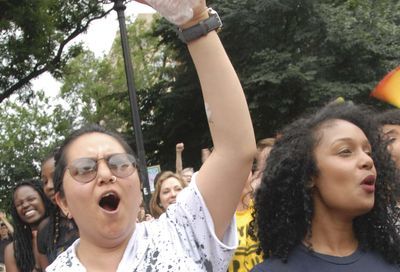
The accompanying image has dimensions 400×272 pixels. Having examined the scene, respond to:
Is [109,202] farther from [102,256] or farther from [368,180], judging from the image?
[368,180]

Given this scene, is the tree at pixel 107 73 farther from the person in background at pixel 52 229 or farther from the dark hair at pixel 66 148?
the dark hair at pixel 66 148

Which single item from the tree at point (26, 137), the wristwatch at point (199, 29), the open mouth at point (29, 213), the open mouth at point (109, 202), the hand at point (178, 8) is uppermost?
the hand at point (178, 8)

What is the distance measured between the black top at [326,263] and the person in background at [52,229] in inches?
70.6

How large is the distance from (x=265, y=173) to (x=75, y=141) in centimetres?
84

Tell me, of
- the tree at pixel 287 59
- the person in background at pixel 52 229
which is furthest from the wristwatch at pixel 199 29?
the tree at pixel 287 59

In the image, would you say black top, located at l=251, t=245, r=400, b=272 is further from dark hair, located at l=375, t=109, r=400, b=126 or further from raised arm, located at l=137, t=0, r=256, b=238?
dark hair, located at l=375, t=109, r=400, b=126

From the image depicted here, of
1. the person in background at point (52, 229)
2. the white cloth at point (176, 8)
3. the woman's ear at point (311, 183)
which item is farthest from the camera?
the person in background at point (52, 229)

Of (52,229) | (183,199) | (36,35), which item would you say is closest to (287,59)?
(36,35)

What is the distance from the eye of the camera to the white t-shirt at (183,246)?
2051mm

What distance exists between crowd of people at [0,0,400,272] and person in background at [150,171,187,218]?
2.76 metres

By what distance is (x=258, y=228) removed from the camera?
265 centimetres

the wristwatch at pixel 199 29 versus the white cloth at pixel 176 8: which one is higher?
the white cloth at pixel 176 8

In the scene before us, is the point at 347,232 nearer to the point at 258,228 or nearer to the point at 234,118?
the point at 258,228

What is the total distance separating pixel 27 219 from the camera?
4.93 metres
